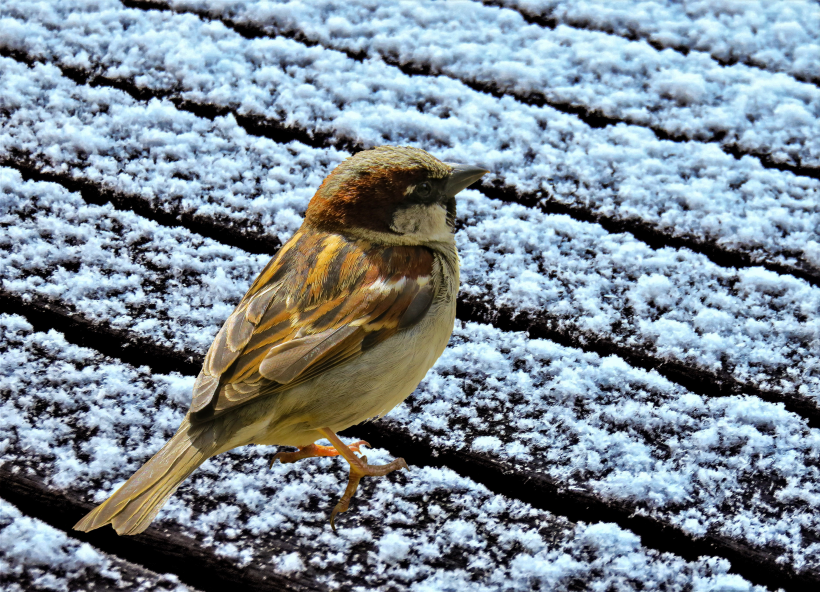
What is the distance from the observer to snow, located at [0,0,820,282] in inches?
72.0

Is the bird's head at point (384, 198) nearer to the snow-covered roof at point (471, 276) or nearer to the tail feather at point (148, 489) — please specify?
the snow-covered roof at point (471, 276)

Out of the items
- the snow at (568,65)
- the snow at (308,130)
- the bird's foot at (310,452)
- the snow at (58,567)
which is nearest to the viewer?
the snow at (58,567)

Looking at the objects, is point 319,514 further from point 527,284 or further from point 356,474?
point 527,284

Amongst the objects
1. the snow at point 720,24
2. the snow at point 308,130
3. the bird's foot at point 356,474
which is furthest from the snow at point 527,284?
the snow at point 720,24

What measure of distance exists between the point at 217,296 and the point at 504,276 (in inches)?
24.3

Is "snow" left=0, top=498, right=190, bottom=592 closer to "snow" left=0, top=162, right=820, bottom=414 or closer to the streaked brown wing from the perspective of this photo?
the streaked brown wing

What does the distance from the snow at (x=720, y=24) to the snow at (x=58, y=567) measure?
2022mm

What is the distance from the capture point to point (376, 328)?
1.38m

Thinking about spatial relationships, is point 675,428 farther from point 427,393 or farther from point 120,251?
point 120,251

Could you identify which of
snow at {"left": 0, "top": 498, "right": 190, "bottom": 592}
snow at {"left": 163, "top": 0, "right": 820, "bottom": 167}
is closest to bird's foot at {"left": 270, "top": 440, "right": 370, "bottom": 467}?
snow at {"left": 0, "top": 498, "right": 190, "bottom": 592}

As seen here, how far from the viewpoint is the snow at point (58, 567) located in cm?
113

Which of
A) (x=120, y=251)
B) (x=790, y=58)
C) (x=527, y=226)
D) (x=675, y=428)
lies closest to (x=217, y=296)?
(x=120, y=251)

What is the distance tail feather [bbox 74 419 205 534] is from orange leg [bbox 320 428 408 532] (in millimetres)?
229

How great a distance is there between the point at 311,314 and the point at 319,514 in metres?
0.35
